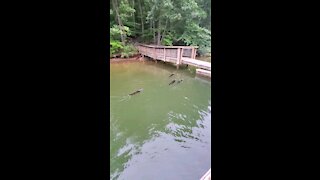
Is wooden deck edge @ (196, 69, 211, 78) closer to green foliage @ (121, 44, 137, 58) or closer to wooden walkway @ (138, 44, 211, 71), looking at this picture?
wooden walkway @ (138, 44, 211, 71)

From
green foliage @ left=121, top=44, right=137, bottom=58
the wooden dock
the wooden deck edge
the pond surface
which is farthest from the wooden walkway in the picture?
green foliage @ left=121, top=44, right=137, bottom=58

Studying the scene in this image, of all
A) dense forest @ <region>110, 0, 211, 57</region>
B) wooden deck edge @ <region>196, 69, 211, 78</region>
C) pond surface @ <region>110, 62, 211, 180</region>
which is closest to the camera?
pond surface @ <region>110, 62, 211, 180</region>

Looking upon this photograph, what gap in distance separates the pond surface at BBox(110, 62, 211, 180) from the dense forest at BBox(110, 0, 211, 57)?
4.78 m

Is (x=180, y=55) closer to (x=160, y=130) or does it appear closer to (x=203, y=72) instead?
(x=203, y=72)

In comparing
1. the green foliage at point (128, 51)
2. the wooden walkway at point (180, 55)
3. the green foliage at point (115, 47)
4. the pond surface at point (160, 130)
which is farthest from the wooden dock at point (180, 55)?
the green foliage at point (115, 47)

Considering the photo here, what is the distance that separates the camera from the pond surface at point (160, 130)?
400 centimetres

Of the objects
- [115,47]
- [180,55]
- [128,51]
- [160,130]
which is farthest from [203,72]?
[115,47]

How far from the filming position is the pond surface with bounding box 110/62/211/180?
13.1 feet
